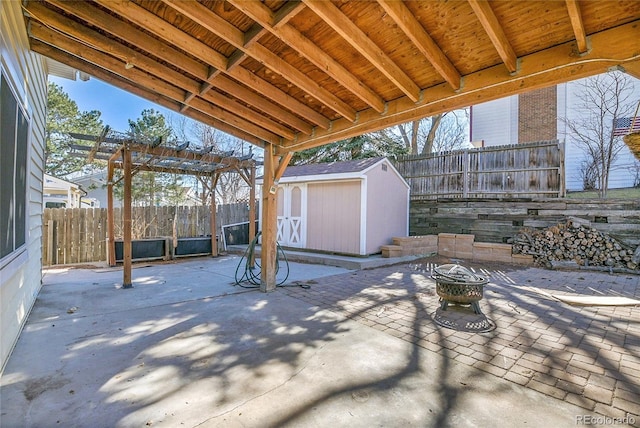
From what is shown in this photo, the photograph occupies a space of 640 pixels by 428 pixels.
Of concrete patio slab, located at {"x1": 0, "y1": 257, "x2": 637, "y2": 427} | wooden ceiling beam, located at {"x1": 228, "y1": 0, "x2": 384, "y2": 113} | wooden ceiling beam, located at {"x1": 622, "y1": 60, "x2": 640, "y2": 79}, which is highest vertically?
wooden ceiling beam, located at {"x1": 228, "y1": 0, "x2": 384, "y2": 113}

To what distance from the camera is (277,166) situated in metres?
5.11

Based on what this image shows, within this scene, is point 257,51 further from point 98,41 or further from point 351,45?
point 98,41

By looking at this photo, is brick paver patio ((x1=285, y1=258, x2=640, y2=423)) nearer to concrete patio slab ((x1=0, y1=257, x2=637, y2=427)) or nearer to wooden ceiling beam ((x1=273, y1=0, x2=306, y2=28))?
concrete patio slab ((x1=0, y1=257, x2=637, y2=427))

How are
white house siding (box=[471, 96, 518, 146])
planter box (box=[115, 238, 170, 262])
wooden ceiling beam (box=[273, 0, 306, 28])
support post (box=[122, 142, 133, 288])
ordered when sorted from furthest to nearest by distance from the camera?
white house siding (box=[471, 96, 518, 146]) → planter box (box=[115, 238, 170, 262]) → support post (box=[122, 142, 133, 288]) → wooden ceiling beam (box=[273, 0, 306, 28])

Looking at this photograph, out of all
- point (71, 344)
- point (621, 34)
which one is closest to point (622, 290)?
point (621, 34)

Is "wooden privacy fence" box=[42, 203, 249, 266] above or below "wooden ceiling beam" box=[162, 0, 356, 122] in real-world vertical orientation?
below

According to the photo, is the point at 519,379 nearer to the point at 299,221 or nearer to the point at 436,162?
the point at 299,221

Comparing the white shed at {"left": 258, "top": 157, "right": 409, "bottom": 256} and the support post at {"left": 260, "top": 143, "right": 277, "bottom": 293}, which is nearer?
the support post at {"left": 260, "top": 143, "right": 277, "bottom": 293}

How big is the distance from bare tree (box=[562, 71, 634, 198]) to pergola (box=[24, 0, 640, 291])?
919 cm

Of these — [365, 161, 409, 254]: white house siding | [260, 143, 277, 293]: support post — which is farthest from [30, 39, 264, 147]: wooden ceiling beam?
[365, 161, 409, 254]: white house siding

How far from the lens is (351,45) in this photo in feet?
8.34

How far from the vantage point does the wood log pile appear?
684 cm

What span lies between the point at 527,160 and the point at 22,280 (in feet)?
34.9

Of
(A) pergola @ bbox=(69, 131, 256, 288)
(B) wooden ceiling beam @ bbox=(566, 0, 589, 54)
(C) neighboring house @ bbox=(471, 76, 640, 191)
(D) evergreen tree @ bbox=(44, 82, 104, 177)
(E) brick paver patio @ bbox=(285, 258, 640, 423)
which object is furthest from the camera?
(D) evergreen tree @ bbox=(44, 82, 104, 177)
